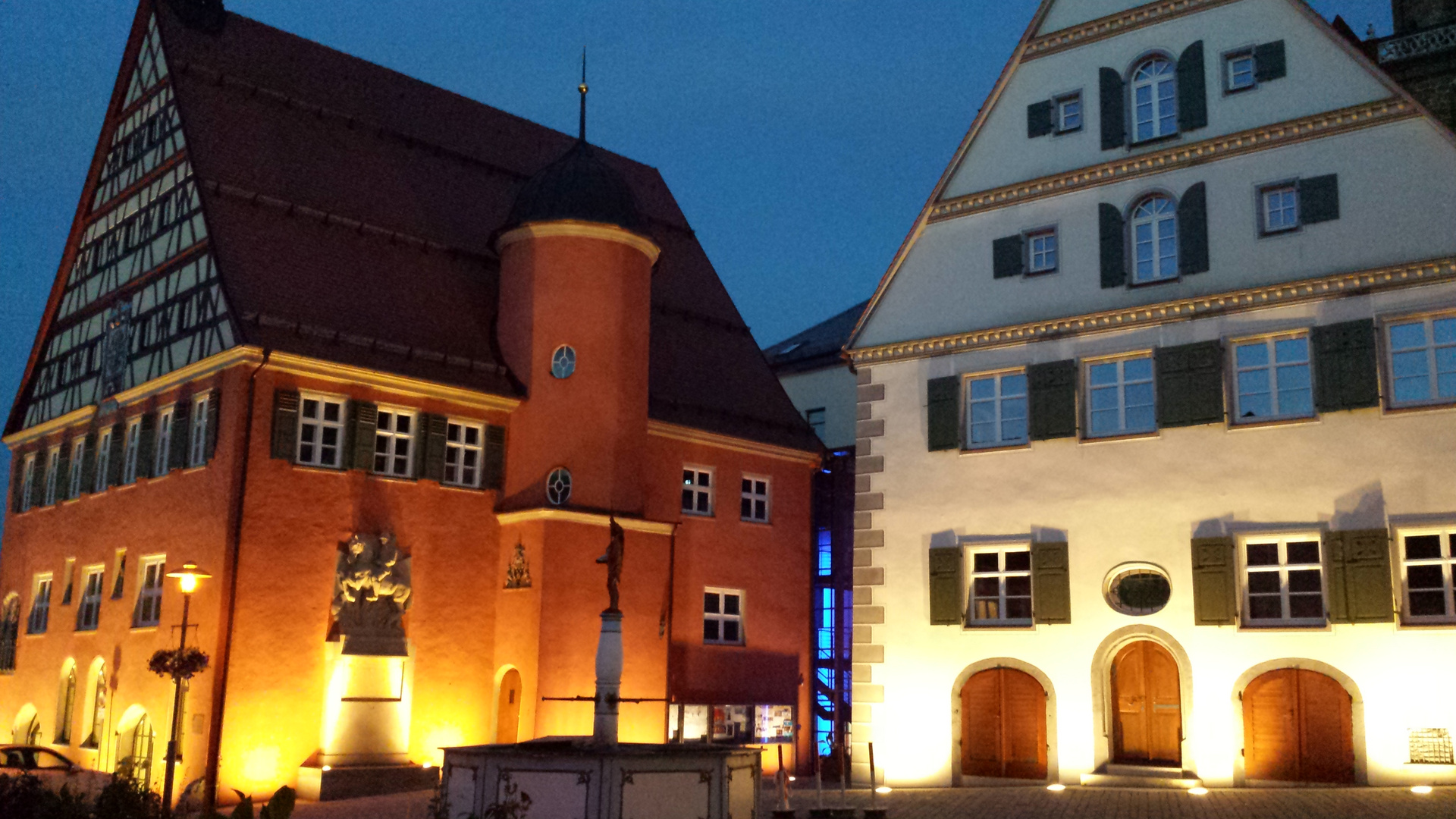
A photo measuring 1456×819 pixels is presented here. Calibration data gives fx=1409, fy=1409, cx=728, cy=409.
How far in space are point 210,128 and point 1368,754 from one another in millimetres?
22010

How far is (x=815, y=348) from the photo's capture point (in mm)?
40531

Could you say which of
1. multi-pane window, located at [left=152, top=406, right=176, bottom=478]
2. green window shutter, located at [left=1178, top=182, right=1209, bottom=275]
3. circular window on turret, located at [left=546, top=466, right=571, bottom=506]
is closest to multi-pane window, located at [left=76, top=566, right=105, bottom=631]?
multi-pane window, located at [left=152, top=406, right=176, bottom=478]

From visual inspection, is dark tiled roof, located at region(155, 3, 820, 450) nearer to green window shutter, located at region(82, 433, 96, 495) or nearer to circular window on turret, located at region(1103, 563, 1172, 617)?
green window shutter, located at region(82, 433, 96, 495)

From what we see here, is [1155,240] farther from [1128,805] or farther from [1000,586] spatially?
[1128,805]

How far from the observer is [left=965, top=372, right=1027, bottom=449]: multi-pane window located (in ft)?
70.9

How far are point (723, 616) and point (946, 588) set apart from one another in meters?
8.97

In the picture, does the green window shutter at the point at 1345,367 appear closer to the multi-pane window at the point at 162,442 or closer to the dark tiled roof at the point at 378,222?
the dark tiled roof at the point at 378,222

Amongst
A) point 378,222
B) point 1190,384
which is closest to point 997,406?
point 1190,384

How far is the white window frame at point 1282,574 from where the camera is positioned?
1836 centimetres

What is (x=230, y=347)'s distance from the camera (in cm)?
2348

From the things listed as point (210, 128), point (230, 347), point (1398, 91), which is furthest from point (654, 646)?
point (1398, 91)

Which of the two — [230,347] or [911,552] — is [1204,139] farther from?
[230,347]

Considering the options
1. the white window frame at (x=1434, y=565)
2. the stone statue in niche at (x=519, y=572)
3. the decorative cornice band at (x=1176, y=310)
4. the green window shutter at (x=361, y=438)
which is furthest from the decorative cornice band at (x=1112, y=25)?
the green window shutter at (x=361, y=438)

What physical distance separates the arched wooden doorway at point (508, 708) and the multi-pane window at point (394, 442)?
13.7 feet
